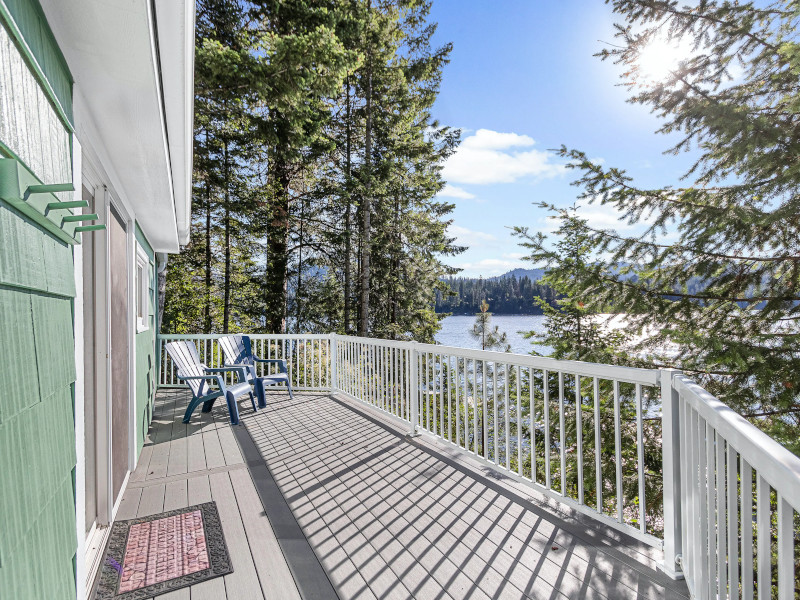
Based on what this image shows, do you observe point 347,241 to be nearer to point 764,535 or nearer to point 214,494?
point 214,494

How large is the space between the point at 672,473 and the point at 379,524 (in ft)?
5.10

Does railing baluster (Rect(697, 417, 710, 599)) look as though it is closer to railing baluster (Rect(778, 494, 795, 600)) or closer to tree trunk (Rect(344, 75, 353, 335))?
railing baluster (Rect(778, 494, 795, 600))

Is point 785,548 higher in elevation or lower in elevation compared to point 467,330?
higher

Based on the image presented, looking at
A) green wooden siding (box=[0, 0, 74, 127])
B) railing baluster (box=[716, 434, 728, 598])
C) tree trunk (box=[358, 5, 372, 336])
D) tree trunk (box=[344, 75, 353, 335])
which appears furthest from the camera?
tree trunk (box=[344, 75, 353, 335])

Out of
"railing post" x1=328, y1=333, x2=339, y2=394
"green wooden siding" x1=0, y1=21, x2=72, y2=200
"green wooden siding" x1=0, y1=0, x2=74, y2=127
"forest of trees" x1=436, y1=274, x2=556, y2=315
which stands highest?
"green wooden siding" x1=0, y1=0, x2=74, y2=127

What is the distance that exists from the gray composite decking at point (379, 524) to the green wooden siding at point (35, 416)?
895mm

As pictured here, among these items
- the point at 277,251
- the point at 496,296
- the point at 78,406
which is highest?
the point at 277,251

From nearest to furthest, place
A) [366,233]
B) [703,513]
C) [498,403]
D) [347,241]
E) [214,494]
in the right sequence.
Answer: [703,513] → [214,494] → [498,403] → [366,233] → [347,241]

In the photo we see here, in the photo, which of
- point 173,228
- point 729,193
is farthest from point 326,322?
point 729,193

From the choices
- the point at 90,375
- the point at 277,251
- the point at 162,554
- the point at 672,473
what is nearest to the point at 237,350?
the point at 90,375

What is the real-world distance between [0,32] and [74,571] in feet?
5.65

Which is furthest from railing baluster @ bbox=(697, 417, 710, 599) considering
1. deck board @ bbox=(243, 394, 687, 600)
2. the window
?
the window

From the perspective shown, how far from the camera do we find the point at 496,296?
2323cm

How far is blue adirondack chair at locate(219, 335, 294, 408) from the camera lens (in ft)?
18.5
